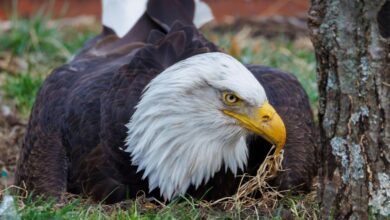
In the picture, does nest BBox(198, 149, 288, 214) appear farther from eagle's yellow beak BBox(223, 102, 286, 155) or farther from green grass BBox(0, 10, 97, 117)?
green grass BBox(0, 10, 97, 117)

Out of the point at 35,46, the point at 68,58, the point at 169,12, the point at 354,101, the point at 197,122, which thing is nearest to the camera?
the point at 354,101

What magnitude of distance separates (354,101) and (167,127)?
136cm

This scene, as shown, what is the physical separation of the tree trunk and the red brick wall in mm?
7942

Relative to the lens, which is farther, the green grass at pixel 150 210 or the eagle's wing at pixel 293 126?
the eagle's wing at pixel 293 126

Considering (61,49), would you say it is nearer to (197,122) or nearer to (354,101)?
(197,122)

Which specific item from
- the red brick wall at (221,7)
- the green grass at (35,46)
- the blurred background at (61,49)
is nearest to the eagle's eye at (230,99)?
the blurred background at (61,49)

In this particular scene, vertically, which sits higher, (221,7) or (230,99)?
(221,7)

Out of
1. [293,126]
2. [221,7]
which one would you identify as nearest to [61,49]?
[293,126]

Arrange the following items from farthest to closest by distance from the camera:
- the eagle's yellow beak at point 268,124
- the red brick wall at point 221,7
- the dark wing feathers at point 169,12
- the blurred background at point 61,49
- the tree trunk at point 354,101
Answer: the red brick wall at point 221,7
the blurred background at point 61,49
the dark wing feathers at point 169,12
the eagle's yellow beak at point 268,124
the tree trunk at point 354,101

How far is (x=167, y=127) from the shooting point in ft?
18.0

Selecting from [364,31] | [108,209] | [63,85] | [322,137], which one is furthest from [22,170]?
[364,31]

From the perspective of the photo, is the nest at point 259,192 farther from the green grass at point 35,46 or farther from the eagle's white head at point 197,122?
the green grass at point 35,46

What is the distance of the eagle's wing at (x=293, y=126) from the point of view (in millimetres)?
6020

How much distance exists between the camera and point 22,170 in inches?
249
